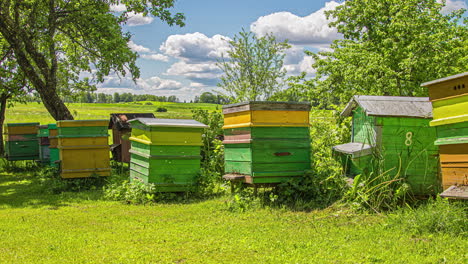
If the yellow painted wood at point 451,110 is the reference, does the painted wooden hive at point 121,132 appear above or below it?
below

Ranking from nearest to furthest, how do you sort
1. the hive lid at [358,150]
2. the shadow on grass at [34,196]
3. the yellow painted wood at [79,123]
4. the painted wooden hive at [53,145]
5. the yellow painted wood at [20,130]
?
1. the hive lid at [358,150]
2. the shadow on grass at [34,196]
3. the yellow painted wood at [79,123]
4. the painted wooden hive at [53,145]
5. the yellow painted wood at [20,130]

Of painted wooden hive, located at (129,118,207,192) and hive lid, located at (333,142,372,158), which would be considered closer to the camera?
hive lid, located at (333,142,372,158)

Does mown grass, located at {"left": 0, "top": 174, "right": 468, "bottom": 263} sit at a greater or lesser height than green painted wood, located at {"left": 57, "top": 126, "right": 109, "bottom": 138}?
lesser

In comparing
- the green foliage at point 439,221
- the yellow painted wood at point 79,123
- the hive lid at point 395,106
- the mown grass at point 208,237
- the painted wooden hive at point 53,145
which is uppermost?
the hive lid at point 395,106

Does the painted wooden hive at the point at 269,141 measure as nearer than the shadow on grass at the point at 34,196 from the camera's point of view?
Yes

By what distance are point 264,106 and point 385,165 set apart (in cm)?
232

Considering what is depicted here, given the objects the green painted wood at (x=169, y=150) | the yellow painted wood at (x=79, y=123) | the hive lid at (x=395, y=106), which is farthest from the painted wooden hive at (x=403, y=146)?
the yellow painted wood at (x=79, y=123)

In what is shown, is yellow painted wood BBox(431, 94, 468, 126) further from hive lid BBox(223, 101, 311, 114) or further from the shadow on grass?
the shadow on grass

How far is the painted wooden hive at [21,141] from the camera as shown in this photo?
15.7 meters

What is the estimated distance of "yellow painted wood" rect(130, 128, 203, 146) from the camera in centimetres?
902

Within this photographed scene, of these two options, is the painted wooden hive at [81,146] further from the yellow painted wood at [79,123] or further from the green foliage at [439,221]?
the green foliage at [439,221]

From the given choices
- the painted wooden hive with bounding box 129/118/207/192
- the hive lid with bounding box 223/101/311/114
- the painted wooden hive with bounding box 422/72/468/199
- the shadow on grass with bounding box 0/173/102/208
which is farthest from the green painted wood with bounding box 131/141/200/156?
the painted wooden hive with bounding box 422/72/468/199

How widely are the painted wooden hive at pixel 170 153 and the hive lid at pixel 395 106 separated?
340 cm

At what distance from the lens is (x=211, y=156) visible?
39.9 ft
